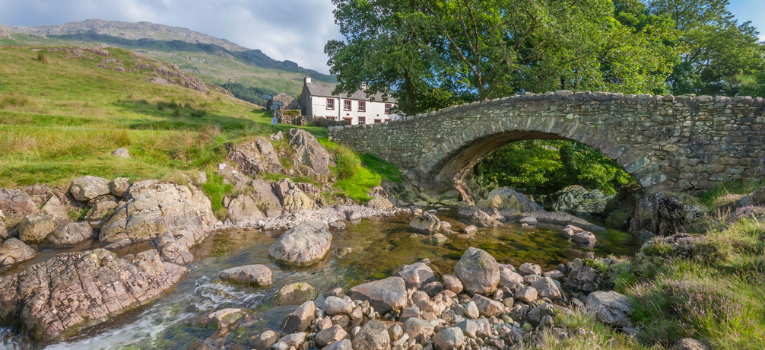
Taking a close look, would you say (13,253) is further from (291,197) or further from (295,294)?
(291,197)

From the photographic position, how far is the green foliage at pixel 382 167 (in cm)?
1698

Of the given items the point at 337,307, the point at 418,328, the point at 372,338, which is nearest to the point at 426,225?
the point at 337,307

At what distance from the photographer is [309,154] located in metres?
15.0

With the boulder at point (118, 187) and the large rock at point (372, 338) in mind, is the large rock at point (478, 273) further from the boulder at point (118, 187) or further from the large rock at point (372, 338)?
the boulder at point (118, 187)

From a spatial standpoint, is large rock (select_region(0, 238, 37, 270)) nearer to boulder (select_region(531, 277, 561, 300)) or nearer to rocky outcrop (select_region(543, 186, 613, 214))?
boulder (select_region(531, 277, 561, 300))

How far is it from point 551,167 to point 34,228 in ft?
68.1

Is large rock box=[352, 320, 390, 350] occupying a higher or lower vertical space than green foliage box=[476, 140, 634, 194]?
lower

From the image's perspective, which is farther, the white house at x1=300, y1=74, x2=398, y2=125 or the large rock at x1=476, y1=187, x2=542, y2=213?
the white house at x1=300, y1=74, x2=398, y2=125

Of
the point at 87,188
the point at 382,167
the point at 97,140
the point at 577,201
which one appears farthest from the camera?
the point at 382,167

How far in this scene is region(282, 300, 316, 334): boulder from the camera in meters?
4.59

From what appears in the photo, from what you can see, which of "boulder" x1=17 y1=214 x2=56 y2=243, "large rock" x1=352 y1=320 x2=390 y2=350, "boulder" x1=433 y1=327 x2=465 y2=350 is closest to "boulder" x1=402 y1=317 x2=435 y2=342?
"boulder" x1=433 y1=327 x2=465 y2=350

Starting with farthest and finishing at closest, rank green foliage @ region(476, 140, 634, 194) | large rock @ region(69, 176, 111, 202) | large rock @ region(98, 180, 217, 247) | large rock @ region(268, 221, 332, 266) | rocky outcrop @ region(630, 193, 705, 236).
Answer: green foliage @ region(476, 140, 634, 194) < large rock @ region(69, 176, 111, 202) < rocky outcrop @ region(630, 193, 705, 236) < large rock @ region(98, 180, 217, 247) < large rock @ region(268, 221, 332, 266)

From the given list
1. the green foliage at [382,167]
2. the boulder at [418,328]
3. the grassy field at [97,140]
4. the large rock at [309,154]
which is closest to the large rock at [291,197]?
the large rock at [309,154]

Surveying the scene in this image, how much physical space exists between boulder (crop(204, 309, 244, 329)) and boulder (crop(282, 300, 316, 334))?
853mm
